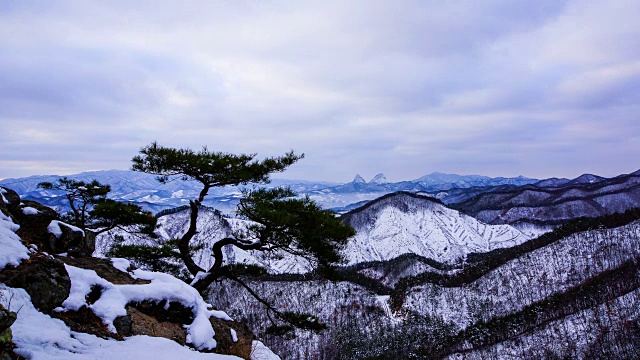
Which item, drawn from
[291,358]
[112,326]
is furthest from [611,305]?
[112,326]

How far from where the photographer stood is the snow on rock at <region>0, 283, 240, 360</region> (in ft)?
18.1

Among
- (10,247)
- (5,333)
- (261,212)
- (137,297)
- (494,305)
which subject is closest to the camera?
(5,333)

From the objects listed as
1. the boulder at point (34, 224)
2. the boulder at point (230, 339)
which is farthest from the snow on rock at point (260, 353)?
the boulder at point (34, 224)

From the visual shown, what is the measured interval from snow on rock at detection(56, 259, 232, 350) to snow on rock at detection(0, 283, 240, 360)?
34.8 inches

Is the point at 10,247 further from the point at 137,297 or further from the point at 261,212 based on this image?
the point at 261,212

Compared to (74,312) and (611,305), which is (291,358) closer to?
(611,305)

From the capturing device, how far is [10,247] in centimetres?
778

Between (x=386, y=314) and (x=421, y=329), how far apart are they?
15676 mm

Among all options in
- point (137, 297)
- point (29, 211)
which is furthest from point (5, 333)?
point (29, 211)

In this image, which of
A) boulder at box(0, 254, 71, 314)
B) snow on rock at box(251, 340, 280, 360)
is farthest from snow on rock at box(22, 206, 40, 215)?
snow on rock at box(251, 340, 280, 360)

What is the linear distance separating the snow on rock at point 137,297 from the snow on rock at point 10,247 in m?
1.07

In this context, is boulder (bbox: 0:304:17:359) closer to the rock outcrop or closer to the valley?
the rock outcrop

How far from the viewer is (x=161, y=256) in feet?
56.6

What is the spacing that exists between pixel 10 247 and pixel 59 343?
3364 millimetres
